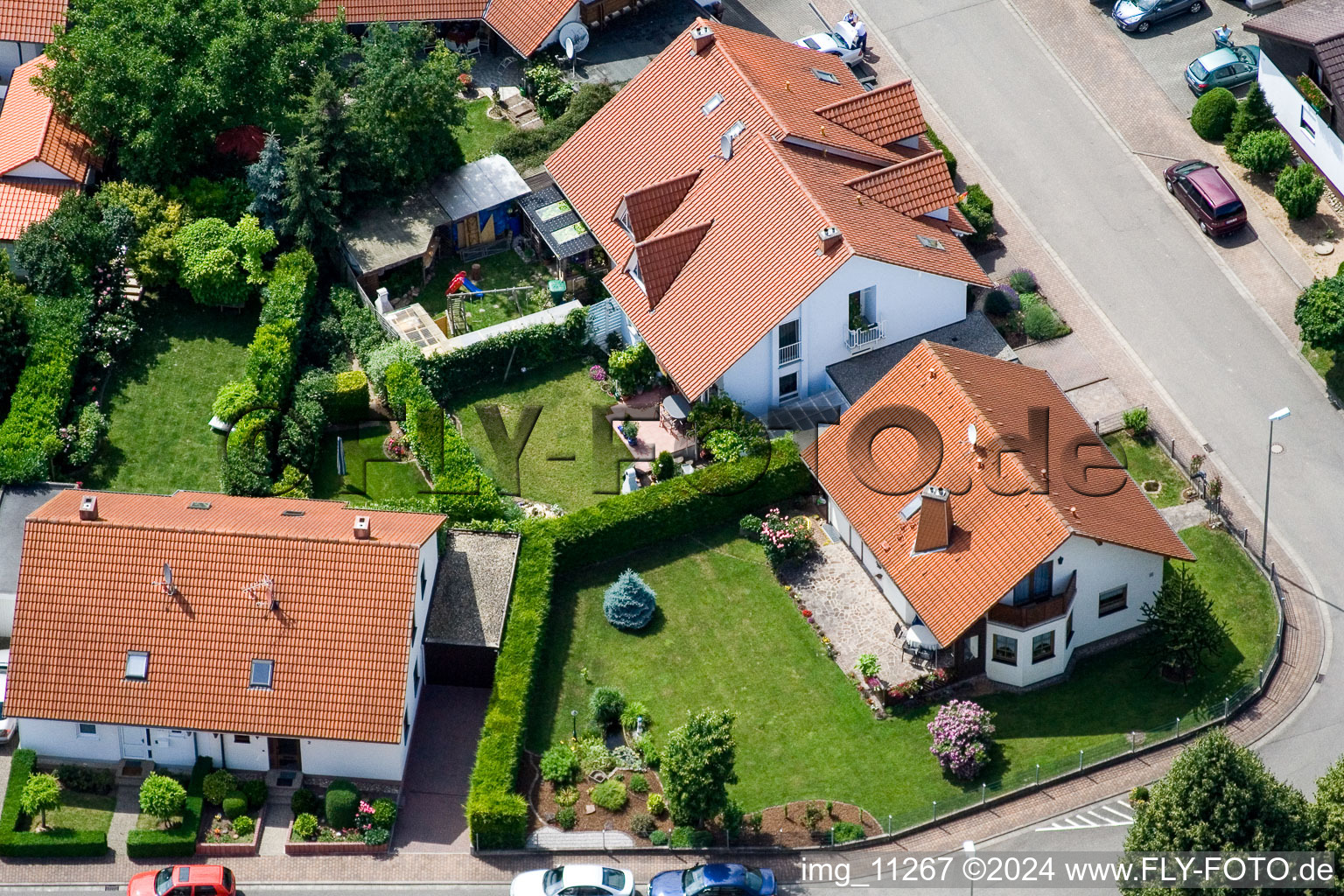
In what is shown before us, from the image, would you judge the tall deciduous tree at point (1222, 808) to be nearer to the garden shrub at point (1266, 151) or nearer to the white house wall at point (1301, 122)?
the white house wall at point (1301, 122)

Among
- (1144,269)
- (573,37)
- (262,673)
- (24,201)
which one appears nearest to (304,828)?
(262,673)

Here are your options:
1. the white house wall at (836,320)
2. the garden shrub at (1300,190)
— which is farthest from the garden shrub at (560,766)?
the garden shrub at (1300,190)

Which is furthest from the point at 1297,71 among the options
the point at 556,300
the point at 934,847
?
the point at 934,847

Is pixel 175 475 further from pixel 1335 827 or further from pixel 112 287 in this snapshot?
pixel 1335 827

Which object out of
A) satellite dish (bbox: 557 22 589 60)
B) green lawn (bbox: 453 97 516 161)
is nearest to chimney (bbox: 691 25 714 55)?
satellite dish (bbox: 557 22 589 60)

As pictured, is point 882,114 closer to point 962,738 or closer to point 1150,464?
point 1150,464

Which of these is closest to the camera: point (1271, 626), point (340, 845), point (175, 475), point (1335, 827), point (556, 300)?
point (1335, 827)
